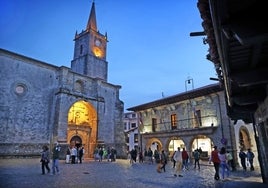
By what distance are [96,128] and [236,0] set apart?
29605 millimetres

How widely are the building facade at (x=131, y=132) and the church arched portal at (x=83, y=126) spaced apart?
1221cm

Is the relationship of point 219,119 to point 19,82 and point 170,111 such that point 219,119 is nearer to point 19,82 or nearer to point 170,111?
point 170,111

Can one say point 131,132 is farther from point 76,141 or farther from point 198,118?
point 198,118

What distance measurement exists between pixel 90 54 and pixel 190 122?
79.8 ft

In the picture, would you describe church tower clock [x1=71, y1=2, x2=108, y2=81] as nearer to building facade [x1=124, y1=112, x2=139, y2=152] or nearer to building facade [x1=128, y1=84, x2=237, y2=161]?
building facade [x1=128, y1=84, x2=237, y2=161]

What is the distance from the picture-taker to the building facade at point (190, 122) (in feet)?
66.6

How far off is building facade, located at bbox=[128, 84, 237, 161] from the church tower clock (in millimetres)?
14215

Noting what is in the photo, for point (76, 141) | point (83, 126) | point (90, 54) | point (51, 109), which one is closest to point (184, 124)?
point (83, 126)

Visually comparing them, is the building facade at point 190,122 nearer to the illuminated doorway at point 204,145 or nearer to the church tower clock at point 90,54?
the illuminated doorway at point 204,145

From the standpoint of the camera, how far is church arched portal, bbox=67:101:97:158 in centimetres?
2986

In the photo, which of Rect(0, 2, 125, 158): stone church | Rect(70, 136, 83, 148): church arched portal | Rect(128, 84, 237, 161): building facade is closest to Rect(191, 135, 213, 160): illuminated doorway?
Rect(128, 84, 237, 161): building facade

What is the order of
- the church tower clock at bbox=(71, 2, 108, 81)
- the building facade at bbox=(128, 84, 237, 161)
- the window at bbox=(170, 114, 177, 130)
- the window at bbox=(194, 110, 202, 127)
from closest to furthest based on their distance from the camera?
1. the building facade at bbox=(128, 84, 237, 161)
2. the window at bbox=(194, 110, 202, 127)
3. the window at bbox=(170, 114, 177, 130)
4. the church tower clock at bbox=(71, 2, 108, 81)

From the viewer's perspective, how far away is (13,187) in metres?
7.07

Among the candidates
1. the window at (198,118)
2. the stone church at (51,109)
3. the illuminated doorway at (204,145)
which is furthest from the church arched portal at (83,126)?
the window at (198,118)
